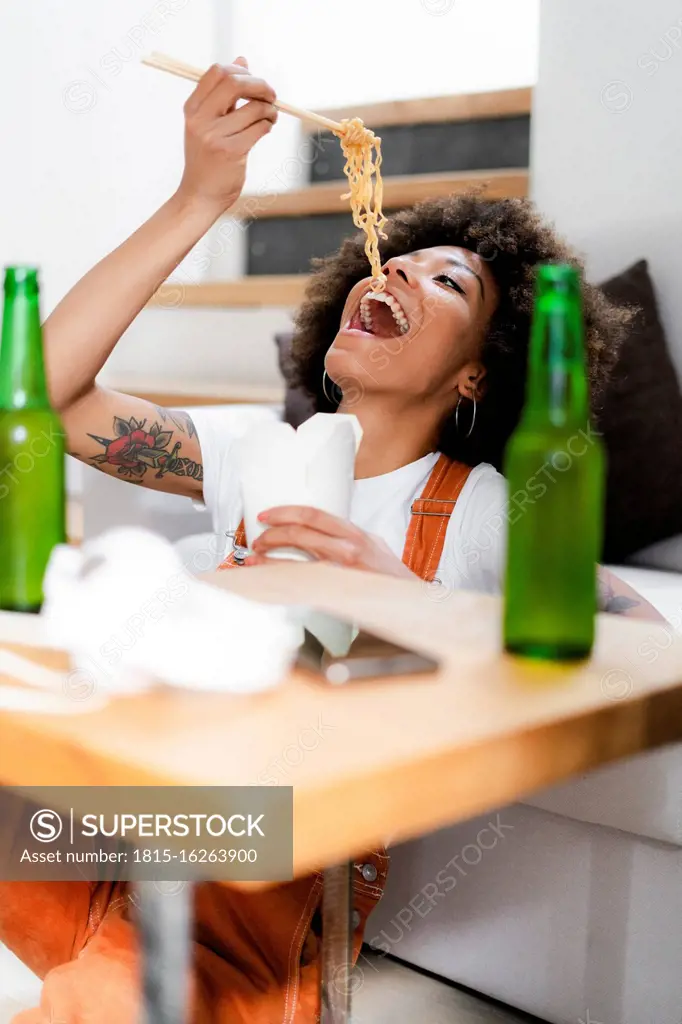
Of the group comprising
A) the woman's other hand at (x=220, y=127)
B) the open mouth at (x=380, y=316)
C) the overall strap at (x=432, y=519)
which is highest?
the woman's other hand at (x=220, y=127)

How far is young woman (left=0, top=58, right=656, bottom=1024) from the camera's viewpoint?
94cm

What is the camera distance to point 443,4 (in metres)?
3.00

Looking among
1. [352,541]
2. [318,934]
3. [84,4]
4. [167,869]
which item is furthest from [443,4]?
[167,869]

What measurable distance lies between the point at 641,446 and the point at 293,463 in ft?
3.03

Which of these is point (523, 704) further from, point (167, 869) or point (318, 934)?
point (318, 934)

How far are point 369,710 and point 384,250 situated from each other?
1.11 m

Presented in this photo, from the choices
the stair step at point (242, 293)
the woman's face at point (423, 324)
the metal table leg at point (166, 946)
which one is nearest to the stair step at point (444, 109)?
the stair step at point (242, 293)

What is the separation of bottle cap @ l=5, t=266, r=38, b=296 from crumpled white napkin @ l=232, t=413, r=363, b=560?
0.21 meters

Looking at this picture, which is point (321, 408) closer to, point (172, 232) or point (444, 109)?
point (172, 232)

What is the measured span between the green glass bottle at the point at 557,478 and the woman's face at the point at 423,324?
0.65 metres

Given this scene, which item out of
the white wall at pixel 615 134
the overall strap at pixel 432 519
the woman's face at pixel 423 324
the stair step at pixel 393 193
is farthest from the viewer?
the stair step at pixel 393 193

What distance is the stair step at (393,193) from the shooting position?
2695mm

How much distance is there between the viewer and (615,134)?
6.19 feet

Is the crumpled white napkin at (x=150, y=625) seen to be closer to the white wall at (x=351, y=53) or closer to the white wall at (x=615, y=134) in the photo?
the white wall at (x=615, y=134)
